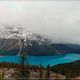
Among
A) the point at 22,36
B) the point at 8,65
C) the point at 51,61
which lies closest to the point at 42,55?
the point at 51,61

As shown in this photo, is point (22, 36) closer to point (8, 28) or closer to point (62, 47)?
point (8, 28)

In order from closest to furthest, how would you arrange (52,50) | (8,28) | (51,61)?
(51,61) → (52,50) → (8,28)

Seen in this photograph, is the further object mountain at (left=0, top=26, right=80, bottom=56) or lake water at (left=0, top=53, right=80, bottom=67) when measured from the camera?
mountain at (left=0, top=26, right=80, bottom=56)

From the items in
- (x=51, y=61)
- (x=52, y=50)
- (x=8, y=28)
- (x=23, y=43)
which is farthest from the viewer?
(x=8, y=28)

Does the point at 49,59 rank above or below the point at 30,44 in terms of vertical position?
below

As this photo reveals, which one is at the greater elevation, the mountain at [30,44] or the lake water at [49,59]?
the mountain at [30,44]

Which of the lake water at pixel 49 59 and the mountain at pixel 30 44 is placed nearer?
the lake water at pixel 49 59

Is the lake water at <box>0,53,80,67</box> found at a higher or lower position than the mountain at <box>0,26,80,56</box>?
lower

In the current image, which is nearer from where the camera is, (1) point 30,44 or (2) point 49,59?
(2) point 49,59
